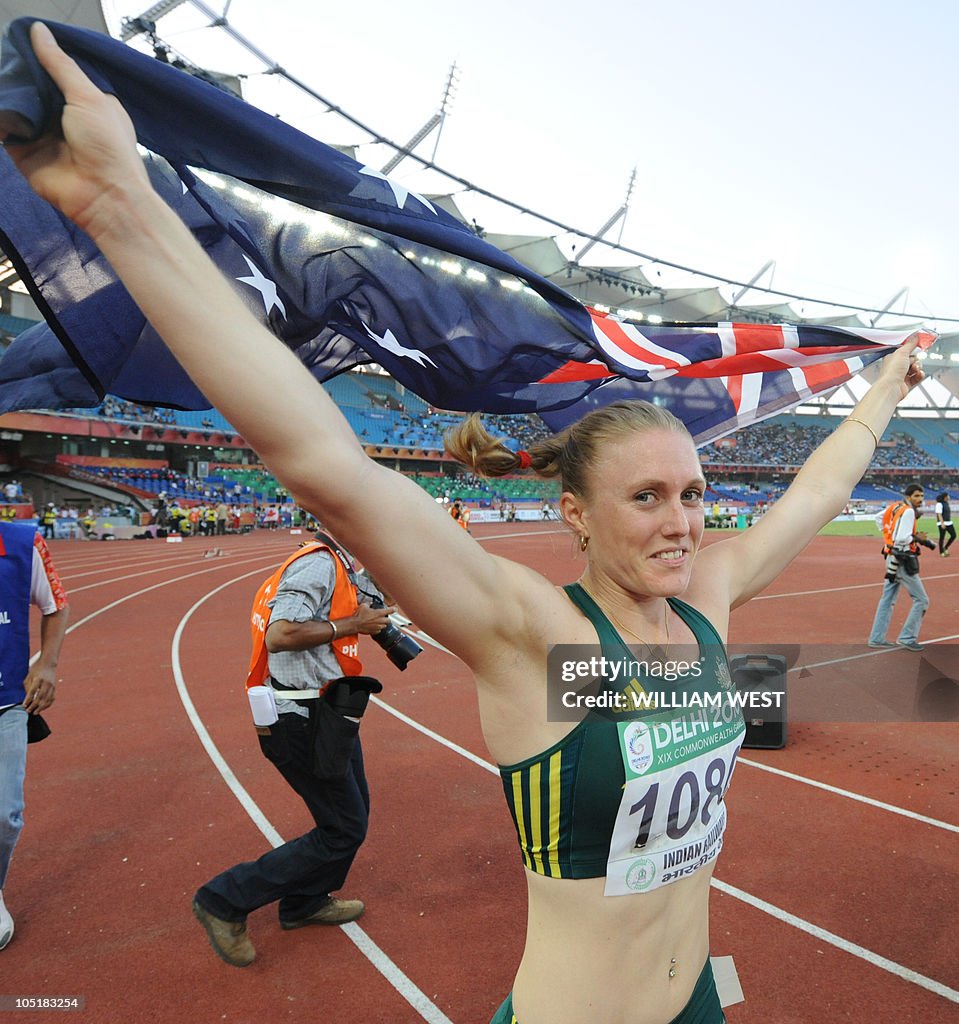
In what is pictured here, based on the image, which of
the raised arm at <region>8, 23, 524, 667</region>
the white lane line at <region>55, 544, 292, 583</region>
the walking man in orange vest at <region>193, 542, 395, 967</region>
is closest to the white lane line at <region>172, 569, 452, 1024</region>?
the walking man in orange vest at <region>193, 542, 395, 967</region>

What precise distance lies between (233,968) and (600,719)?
2.87m

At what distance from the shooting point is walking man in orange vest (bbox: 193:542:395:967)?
122 inches

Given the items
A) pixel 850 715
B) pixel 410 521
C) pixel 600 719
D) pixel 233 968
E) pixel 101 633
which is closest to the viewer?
pixel 410 521

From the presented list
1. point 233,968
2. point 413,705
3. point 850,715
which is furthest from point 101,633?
point 850,715

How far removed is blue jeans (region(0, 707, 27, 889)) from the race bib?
3.15 metres

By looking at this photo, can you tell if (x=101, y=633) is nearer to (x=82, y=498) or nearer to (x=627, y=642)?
(x=627, y=642)

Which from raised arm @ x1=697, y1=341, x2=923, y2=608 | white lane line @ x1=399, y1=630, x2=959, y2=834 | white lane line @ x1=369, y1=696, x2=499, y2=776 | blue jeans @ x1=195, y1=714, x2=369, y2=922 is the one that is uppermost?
raised arm @ x1=697, y1=341, x2=923, y2=608

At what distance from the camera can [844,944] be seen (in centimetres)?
Answer: 319

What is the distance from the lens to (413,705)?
685 cm

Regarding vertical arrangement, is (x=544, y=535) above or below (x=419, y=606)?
below

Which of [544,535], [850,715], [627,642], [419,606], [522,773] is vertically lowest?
[544,535]

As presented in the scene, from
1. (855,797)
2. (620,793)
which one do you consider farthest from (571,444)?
(855,797)

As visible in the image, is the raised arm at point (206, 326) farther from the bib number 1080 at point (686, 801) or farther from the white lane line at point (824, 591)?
the white lane line at point (824, 591)

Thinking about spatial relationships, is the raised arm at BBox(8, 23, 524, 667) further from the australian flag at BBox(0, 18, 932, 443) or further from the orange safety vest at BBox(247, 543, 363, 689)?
the orange safety vest at BBox(247, 543, 363, 689)
